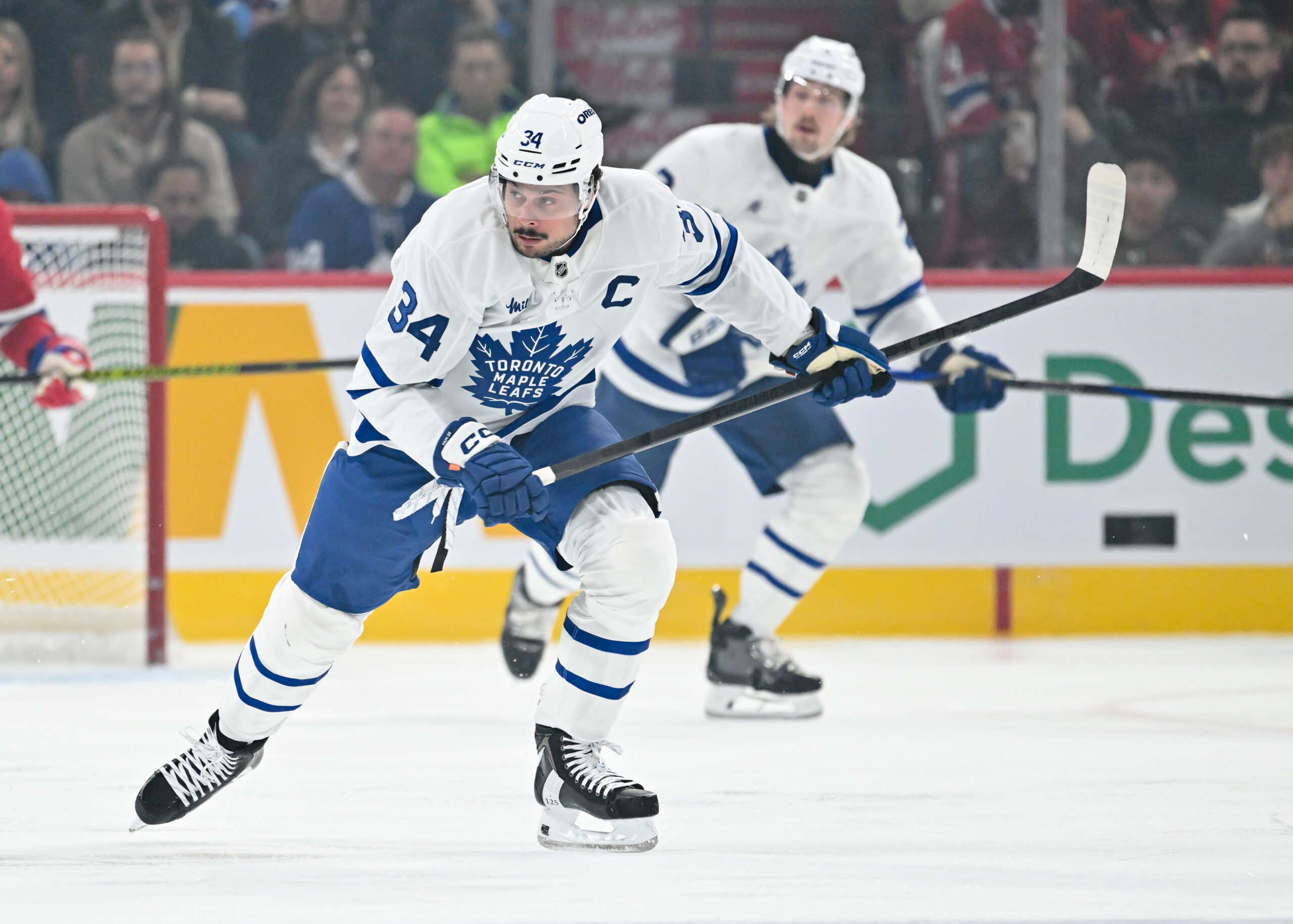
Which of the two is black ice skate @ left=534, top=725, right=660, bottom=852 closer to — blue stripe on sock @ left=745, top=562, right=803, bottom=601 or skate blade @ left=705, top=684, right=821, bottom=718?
skate blade @ left=705, top=684, right=821, bottom=718

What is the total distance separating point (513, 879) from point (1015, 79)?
357 centimetres

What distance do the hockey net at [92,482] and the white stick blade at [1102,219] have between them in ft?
7.87

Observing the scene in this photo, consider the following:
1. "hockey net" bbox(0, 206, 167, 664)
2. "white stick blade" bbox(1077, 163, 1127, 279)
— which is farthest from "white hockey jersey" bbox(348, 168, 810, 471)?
"hockey net" bbox(0, 206, 167, 664)

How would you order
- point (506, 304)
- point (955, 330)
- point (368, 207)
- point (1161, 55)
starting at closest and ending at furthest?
point (506, 304) < point (955, 330) < point (368, 207) < point (1161, 55)

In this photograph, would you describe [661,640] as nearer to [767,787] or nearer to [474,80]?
[474,80]

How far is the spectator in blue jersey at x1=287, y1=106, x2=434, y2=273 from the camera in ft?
17.8

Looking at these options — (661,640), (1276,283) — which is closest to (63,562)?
(661,640)

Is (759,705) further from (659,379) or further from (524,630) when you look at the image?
(659,379)

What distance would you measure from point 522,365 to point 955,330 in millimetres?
865

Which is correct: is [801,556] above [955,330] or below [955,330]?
below

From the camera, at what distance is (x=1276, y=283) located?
17.3 feet

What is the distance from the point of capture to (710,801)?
3090 mm

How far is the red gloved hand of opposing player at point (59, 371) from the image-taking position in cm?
418

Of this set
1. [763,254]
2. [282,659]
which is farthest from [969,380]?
[282,659]
